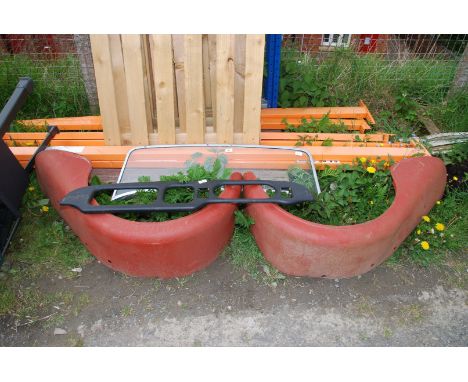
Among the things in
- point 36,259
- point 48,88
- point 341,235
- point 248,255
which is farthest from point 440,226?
point 48,88

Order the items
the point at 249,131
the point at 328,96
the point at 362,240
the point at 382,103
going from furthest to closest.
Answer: the point at 382,103 → the point at 328,96 → the point at 249,131 → the point at 362,240

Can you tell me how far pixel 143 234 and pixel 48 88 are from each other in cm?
245

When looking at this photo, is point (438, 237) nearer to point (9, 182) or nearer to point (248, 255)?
point (248, 255)

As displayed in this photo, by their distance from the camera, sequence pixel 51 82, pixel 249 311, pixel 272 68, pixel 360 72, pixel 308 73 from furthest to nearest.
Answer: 1. pixel 360 72
2. pixel 51 82
3. pixel 308 73
4. pixel 272 68
5. pixel 249 311

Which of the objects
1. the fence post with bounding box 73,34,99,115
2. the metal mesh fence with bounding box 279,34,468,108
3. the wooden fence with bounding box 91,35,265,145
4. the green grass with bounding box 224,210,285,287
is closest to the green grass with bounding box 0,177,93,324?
the wooden fence with bounding box 91,35,265,145

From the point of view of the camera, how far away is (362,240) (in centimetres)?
228

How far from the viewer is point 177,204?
239cm

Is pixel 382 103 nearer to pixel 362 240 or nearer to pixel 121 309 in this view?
pixel 362 240

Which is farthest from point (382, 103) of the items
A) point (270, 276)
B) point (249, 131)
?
point (270, 276)

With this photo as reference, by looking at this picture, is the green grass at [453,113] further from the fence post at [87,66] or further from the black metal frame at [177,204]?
the fence post at [87,66]

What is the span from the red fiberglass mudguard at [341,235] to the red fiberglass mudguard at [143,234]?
26 centimetres

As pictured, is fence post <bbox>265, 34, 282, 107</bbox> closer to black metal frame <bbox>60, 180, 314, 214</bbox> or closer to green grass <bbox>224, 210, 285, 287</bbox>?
black metal frame <bbox>60, 180, 314, 214</bbox>

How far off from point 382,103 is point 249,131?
1.71 m

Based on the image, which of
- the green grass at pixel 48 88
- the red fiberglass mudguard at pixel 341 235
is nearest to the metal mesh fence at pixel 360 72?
the red fiberglass mudguard at pixel 341 235
